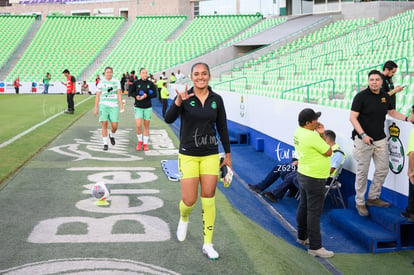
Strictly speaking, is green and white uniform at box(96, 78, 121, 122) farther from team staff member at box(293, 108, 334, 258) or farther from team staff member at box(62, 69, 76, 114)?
team staff member at box(62, 69, 76, 114)

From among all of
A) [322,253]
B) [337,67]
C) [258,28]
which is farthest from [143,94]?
[258,28]

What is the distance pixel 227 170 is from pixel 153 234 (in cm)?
113

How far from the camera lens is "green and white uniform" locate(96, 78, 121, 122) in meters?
11.2

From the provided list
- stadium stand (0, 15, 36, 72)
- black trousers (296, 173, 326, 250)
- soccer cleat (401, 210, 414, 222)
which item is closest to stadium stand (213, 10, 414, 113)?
soccer cleat (401, 210, 414, 222)

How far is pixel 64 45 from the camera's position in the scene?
155ft

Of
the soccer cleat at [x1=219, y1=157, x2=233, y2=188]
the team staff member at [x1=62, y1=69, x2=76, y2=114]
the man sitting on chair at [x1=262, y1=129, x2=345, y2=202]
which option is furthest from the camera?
the team staff member at [x1=62, y1=69, x2=76, y2=114]

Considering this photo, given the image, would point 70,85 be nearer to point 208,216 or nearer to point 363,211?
point 363,211

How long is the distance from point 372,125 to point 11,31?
162ft

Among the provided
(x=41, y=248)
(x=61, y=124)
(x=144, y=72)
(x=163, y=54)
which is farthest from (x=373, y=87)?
(x=163, y=54)

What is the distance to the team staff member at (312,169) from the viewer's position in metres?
5.42

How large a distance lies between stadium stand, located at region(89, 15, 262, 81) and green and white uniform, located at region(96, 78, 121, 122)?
96.6ft

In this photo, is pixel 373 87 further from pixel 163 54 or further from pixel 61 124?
pixel 163 54

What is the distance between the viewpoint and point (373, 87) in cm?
620

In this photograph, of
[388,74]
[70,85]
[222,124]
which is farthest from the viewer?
[70,85]
